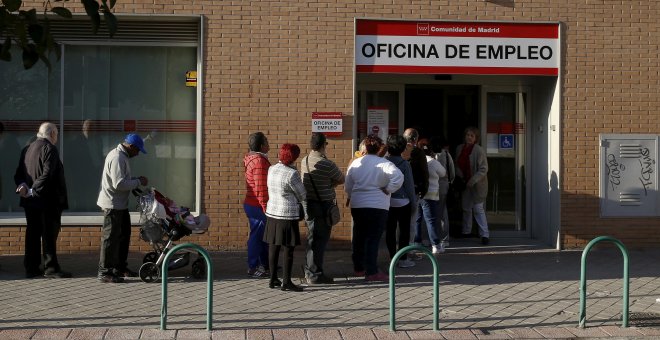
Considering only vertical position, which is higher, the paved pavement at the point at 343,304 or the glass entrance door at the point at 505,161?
the glass entrance door at the point at 505,161

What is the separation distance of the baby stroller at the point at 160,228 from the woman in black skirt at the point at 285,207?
1.10 metres

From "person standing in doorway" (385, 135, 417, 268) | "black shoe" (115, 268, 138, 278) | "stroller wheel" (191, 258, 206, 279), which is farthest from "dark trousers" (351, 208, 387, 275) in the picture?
"black shoe" (115, 268, 138, 278)

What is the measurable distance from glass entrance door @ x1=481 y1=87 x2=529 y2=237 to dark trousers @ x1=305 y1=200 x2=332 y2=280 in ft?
15.5

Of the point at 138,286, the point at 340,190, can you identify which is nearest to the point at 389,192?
the point at 340,190

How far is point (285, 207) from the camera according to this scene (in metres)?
9.56

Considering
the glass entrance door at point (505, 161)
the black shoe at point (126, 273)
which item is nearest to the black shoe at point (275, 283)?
the black shoe at point (126, 273)

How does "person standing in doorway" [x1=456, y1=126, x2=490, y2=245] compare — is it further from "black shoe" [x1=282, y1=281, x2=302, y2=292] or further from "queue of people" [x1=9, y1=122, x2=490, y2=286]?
"black shoe" [x1=282, y1=281, x2=302, y2=292]

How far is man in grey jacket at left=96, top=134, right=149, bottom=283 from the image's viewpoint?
9.91 meters

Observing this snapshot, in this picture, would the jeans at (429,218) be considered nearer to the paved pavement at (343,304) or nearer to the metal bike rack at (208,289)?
the paved pavement at (343,304)

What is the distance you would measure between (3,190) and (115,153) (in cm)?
355

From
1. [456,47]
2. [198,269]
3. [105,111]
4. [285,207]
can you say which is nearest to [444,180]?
[456,47]

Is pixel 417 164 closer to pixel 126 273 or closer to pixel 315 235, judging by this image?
pixel 315 235

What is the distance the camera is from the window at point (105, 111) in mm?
12570

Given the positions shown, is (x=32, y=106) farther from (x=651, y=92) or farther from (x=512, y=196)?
(x=651, y=92)
